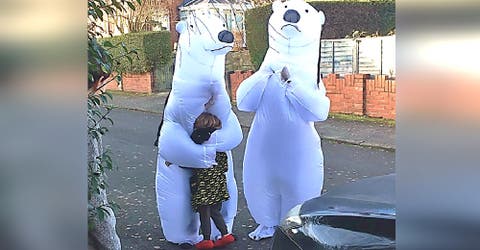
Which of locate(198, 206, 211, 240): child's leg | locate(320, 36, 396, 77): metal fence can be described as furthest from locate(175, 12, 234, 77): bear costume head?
locate(198, 206, 211, 240): child's leg

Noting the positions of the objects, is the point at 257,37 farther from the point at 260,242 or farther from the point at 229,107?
the point at 260,242

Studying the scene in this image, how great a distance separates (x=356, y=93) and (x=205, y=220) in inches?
42.9

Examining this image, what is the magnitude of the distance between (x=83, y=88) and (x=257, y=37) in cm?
147

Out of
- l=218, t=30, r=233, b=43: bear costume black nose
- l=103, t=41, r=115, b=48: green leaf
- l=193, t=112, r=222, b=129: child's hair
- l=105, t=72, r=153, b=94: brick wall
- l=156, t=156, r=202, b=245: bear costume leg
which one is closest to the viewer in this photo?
l=103, t=41, r=115, b=48: green leaf

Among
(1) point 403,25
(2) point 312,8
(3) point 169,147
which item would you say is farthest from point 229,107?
(1) point 403,25

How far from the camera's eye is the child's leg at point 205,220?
307cm

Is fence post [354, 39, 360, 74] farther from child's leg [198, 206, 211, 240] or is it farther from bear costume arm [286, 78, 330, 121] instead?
child's leg [198, 206, 211, 240]

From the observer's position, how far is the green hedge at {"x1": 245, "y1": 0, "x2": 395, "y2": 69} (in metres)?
2.80

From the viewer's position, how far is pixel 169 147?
9.77 feet

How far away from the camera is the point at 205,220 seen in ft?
10.1

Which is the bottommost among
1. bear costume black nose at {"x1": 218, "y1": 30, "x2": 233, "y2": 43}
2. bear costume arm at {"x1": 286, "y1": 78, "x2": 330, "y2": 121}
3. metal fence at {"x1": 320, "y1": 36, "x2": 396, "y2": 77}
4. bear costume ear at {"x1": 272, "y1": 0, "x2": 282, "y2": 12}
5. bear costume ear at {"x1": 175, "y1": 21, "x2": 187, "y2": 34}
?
bear costume arm at {"x1": 286, "y1": 78, "x2": 330, "y2": 121}

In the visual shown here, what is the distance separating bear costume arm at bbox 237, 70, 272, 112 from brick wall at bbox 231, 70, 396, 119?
0.05 metres

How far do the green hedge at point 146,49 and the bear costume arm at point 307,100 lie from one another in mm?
719

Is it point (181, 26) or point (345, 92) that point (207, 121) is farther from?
point (345, 92)
